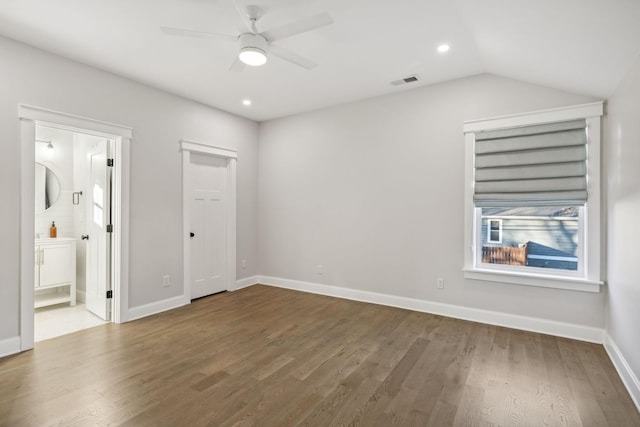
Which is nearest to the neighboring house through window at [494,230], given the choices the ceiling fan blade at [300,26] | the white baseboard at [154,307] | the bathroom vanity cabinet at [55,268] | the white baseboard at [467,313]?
the white baseboard at [467,313]

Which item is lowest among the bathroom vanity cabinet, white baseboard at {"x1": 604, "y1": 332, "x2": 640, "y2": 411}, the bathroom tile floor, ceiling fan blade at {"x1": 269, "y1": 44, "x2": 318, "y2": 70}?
the bathroom tile floor

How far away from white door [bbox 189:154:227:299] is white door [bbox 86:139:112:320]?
103cm

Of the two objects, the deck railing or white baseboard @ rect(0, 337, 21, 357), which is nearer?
white baseboard @ rect(0, 337, 21, 357)

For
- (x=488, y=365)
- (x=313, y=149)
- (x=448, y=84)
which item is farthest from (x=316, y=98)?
(x=488, y=365)

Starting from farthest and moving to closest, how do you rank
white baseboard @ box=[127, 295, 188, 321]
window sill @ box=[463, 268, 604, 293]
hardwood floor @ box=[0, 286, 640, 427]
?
white baseboard @ box=[127, 295, 188, 321]
window sill @ box=[463, 268, 604, 293]
hardwood floor @ box=[0, 286, 640, 427]

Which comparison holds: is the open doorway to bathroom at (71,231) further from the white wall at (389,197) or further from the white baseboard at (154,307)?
the white wall at (389,197)

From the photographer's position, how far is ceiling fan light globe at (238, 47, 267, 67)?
96.6 inches

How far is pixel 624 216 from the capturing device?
253cm

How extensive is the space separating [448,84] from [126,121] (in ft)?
12.6

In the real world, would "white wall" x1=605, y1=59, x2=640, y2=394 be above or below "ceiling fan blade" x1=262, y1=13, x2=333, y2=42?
below

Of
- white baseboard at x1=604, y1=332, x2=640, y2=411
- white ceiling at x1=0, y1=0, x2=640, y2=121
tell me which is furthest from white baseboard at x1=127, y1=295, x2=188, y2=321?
white baseboard at x1=604, y1=332, x2=640, y2=411

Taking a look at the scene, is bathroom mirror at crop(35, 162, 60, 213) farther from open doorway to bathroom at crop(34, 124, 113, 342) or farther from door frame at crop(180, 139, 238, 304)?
door frame at crop(180, 139, 238, 304)

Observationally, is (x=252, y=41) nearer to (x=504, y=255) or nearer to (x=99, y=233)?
(x=99, y=233)

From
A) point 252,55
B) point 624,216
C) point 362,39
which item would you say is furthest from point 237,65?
point 624,216
